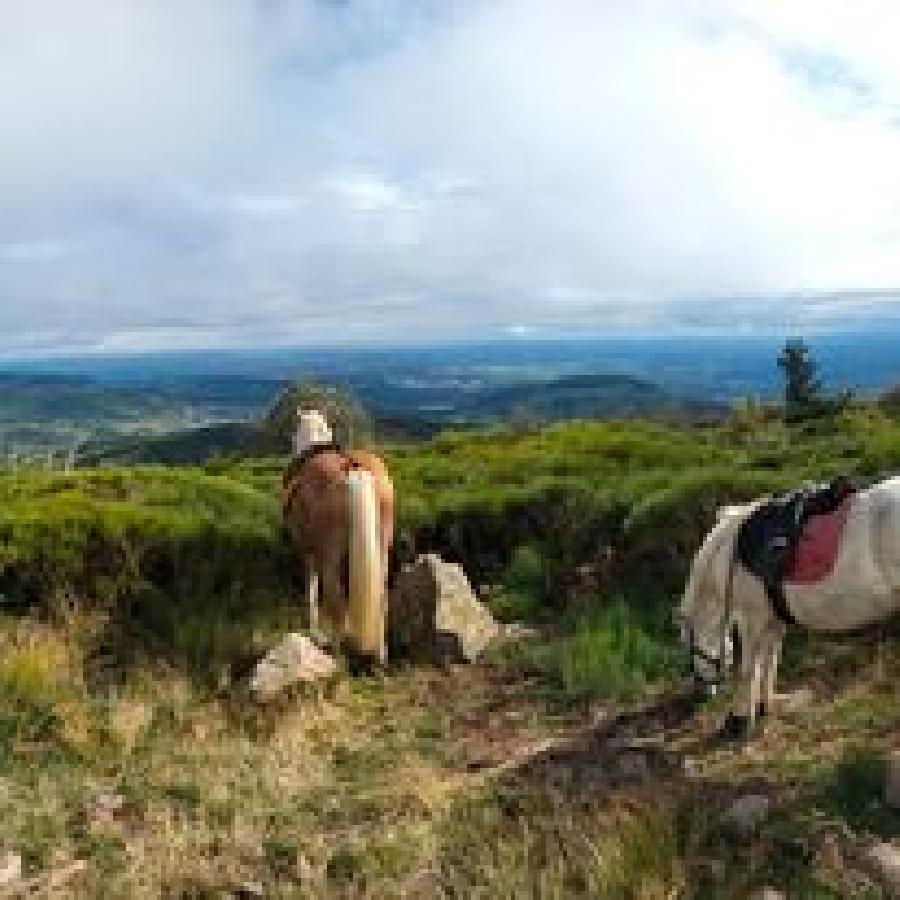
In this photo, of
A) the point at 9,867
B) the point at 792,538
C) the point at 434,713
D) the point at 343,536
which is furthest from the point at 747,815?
the point at 343,536

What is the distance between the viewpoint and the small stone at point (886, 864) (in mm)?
7605

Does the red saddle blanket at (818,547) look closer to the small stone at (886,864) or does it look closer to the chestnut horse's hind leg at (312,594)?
the small stone at (886,864)

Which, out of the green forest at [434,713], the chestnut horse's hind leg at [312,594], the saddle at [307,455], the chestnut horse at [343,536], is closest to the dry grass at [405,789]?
the green forest at [434,713]

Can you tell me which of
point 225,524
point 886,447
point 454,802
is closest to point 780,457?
point 886,447

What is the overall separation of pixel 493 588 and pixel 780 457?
11.2 feet

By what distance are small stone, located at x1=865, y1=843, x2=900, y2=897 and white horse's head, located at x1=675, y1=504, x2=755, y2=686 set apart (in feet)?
8.28

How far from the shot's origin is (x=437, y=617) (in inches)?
509

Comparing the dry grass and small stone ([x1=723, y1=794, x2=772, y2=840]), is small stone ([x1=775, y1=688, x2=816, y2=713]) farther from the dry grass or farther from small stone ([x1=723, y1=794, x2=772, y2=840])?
small stone ([x1=723, y1=794, x2=772, y2=840])

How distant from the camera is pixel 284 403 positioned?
19.2m

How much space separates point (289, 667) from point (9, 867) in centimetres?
321

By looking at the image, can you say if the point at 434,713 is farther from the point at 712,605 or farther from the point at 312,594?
the point at 712,605

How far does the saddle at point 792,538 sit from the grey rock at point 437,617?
3398 millimetres

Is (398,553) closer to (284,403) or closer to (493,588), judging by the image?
(493,588)

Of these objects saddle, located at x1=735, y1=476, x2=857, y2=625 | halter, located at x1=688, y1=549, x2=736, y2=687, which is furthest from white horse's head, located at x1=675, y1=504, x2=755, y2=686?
saddle, located at x1=735, y1=476, x2=857, y2=625
